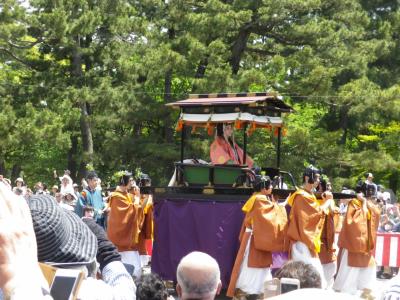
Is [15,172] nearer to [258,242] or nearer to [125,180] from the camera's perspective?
[125,180]

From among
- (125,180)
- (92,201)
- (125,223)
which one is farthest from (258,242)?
(92,201)

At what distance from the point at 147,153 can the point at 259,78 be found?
4875mm

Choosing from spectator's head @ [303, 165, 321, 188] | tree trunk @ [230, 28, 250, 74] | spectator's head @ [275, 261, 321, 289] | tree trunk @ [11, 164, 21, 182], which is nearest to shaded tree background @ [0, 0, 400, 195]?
tree trunk @ [230, 28, 250, 74]

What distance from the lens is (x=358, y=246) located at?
11758 millimetres

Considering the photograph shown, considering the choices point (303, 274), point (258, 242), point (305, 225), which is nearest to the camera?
point (303, 274)

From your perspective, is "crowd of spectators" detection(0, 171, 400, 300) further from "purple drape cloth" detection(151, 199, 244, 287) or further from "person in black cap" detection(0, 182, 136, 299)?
"purple drape cloth" detection(151, 199, 244, 287)

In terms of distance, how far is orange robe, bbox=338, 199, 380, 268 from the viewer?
38.7 feet

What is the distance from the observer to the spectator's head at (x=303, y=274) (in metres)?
4.29

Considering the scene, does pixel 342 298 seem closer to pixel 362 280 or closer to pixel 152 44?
pixel 362 280

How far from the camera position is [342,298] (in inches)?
77.1

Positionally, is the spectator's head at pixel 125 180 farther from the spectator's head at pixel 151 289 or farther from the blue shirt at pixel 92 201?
the spectator's head at pixel 151 289

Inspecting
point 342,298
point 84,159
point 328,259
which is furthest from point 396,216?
point 342,298

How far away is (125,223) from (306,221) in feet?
9.57

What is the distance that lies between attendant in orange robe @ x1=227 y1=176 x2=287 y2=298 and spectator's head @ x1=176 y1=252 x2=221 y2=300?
26.3 feet
